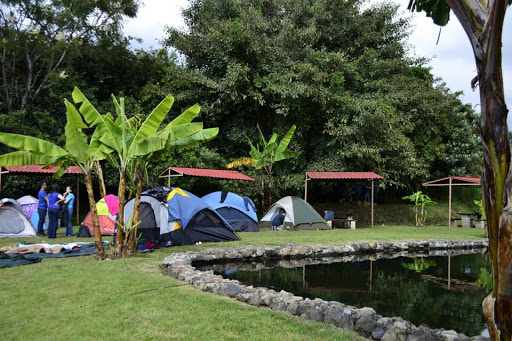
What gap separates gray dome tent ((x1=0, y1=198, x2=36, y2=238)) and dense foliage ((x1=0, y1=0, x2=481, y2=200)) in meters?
5.22

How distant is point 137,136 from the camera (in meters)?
7.61

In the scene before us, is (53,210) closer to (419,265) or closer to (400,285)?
(400,285)

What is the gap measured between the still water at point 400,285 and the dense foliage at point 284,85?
28.5ft

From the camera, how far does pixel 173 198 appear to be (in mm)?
10344

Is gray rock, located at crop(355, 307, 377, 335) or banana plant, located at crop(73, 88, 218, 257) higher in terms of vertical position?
banana plant, located at crop(73, 88, 218, 257)

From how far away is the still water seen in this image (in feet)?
18.9

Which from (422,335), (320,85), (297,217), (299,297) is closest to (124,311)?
(299,297)

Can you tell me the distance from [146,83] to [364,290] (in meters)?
16.3

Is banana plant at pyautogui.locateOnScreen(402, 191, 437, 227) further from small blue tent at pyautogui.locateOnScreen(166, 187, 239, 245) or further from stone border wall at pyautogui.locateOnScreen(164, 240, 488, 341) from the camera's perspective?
small blue tent at pyautogui.locateOnScreen(166, 187, 239, 245)

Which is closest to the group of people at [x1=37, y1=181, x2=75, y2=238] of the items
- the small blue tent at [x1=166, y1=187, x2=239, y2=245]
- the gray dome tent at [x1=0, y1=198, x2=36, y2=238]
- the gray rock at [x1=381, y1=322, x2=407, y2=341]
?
the gray dome tent at [x1=0, y1=198, x2=36, y2=238]

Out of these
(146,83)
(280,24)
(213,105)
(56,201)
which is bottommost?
(56,201)

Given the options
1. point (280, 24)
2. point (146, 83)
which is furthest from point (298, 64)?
point (146, 83)

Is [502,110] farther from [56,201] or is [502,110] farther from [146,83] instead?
[146,83]

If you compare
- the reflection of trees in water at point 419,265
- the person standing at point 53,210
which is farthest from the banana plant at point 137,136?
the reflection of trees in water at point 419,265
